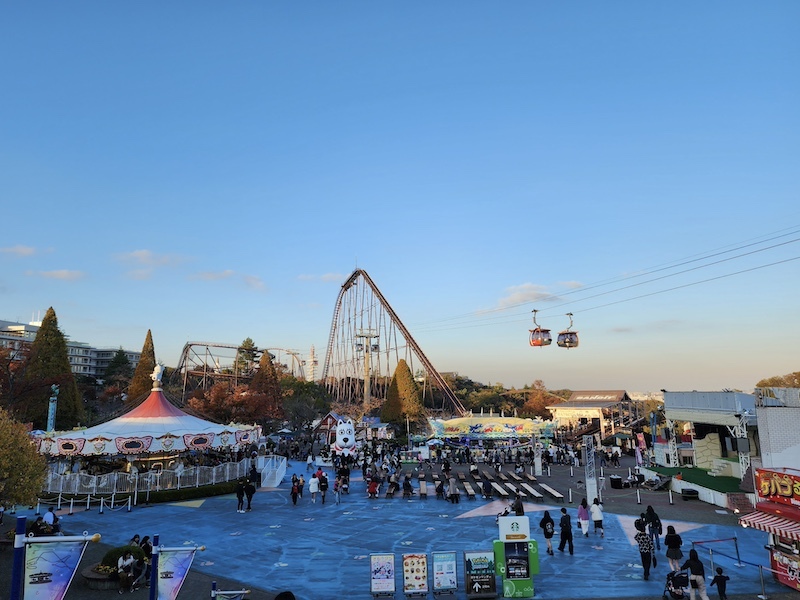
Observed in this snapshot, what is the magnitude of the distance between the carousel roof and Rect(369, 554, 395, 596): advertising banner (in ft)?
48.0

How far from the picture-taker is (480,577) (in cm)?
1009

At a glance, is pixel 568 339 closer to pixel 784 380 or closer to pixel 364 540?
pixel 364 540

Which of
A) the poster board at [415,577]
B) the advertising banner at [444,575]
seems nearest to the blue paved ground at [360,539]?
the advertising banner at [444,575]

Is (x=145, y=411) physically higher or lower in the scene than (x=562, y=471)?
higher

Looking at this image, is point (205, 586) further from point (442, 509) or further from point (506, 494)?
point (506, 494)

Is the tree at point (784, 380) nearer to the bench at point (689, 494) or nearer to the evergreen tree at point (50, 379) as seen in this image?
the bench at point (689, 494)

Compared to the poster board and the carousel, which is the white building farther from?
the poster board

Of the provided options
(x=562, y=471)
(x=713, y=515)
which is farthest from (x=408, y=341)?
(x=713, y=515)

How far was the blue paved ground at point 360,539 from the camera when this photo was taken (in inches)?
431

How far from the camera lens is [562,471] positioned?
29.9 metres

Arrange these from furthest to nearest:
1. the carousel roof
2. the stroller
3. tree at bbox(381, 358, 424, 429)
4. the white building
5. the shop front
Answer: the white building → tree at bbox(381, 358, 424, 429) → the carousel roof → the shop front → the stroller

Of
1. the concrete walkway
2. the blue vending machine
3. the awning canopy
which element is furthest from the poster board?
the awning canopy

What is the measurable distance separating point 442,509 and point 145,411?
14225 millimetres

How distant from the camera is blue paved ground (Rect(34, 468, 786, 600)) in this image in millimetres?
10938
